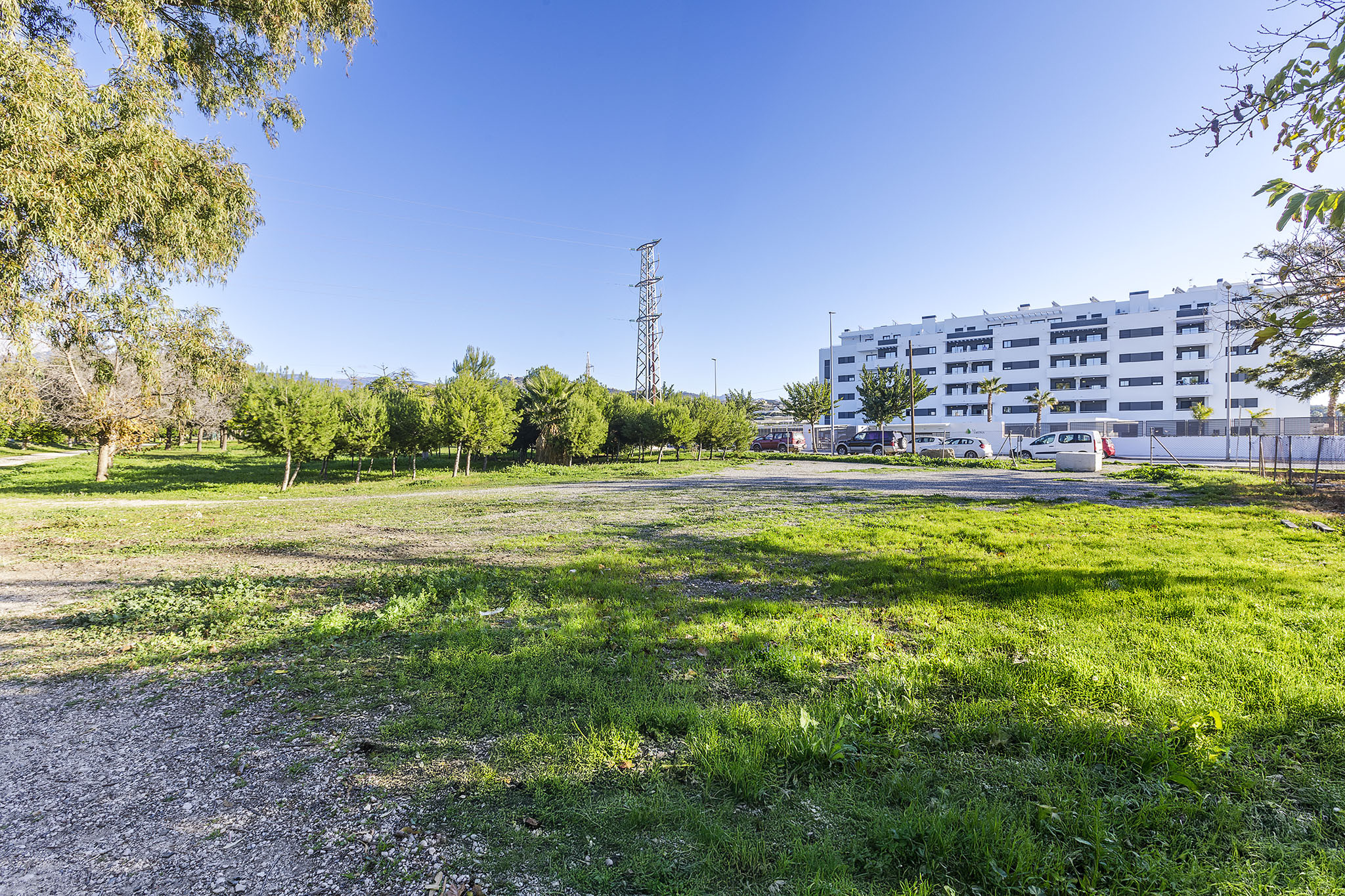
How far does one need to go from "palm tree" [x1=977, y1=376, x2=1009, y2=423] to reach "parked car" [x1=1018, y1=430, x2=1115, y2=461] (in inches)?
1010

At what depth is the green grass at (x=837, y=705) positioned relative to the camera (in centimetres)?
216

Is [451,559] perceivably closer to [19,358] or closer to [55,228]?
[55,228]

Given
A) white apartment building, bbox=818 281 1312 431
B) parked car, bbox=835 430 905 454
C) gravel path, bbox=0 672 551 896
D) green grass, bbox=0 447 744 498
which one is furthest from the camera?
white apartment building, bbox=818 281 1312 431

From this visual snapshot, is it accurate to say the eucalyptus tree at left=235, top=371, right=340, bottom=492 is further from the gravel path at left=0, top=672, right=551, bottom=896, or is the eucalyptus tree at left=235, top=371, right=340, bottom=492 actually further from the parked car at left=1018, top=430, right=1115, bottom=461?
the parked car at left=1018, top=430, right=1115, bottom=461

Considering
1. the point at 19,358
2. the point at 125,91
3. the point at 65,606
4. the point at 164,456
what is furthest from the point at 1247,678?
the point at 164,456

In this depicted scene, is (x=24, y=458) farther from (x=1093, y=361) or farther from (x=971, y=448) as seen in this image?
(x=1093, y=361)

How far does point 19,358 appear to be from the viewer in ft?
29.1

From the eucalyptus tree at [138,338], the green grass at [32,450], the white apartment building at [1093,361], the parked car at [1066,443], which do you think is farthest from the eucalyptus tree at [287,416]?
the white apartment building at [1093,361]

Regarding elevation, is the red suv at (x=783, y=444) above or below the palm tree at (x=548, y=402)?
below

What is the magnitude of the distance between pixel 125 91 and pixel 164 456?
4434cm

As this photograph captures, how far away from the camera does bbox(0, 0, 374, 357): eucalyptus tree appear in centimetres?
727

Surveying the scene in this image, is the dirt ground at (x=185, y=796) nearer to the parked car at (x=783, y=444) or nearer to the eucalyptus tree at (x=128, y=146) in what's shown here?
the eucalyptus tree at (x=128, y=146)

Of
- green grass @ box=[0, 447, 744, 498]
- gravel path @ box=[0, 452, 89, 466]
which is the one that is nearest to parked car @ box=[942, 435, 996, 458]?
green grass @ box=[0, 447, 744, 498]

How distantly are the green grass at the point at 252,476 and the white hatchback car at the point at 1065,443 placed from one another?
19996 millimetres
